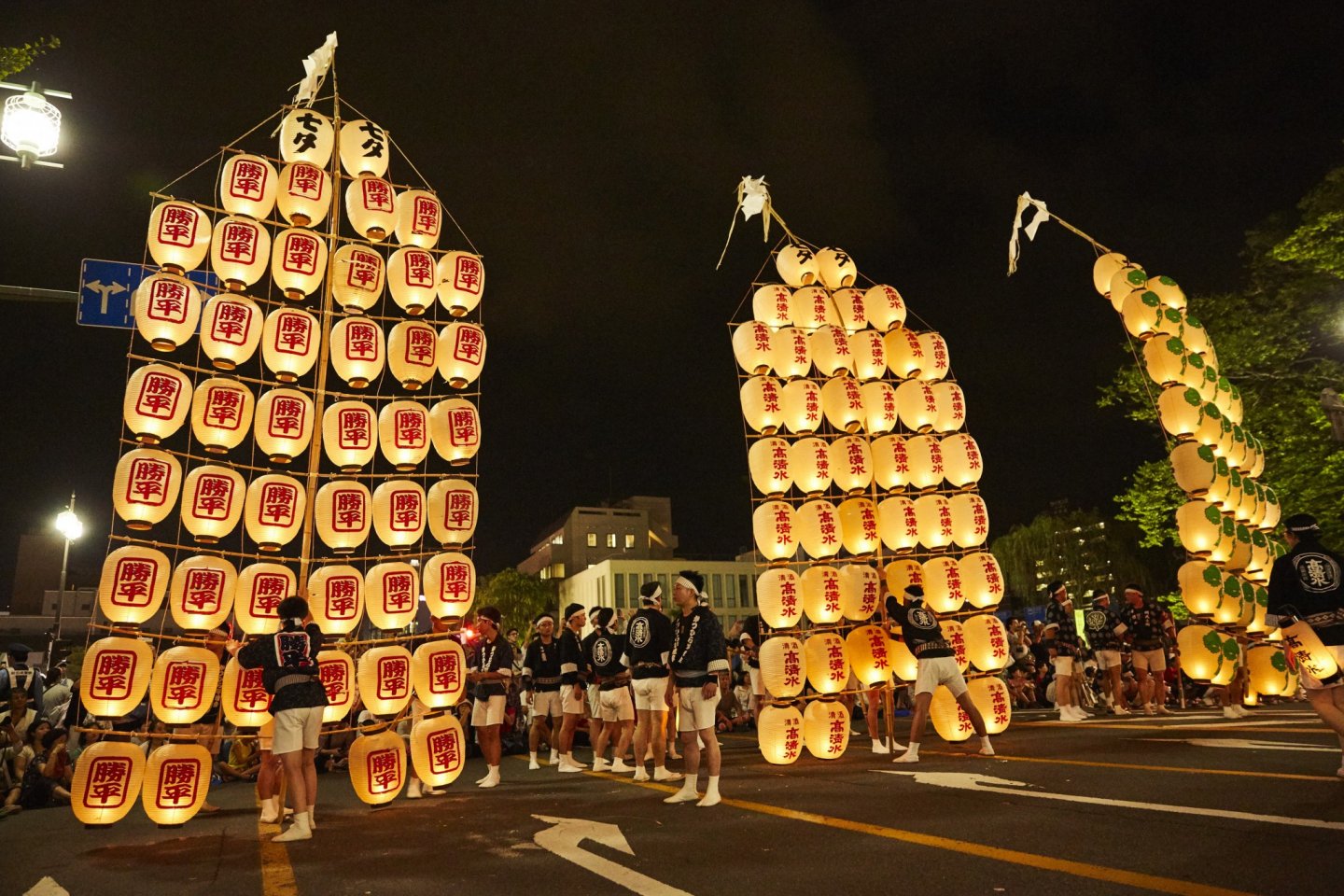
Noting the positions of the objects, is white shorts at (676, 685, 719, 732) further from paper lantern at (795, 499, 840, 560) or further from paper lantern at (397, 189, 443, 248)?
paper lantern at (397, 189, 443, 248)

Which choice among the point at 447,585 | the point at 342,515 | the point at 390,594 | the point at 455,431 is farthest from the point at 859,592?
the point at 342,515

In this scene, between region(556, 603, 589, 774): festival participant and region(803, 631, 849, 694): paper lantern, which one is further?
region(556, 603, 589, 774): festival participant

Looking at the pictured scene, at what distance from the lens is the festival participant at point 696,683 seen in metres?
7.16

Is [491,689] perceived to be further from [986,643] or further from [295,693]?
[986,643]

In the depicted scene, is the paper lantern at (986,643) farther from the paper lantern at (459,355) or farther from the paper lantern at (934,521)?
the paper lantern at (459,355)

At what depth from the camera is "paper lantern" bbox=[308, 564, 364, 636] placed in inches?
345

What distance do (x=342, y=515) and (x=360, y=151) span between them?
15.8 feet

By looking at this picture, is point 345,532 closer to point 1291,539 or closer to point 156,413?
point 156,413

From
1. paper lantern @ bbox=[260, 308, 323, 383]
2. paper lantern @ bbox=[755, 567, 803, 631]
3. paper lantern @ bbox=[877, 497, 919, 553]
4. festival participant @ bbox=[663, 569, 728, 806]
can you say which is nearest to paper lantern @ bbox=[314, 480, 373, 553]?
paper lantern @ bbox=[260, 308, 323, 383]

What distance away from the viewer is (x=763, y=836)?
545 cm

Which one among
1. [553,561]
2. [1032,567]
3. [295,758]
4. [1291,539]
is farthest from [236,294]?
[553,561]

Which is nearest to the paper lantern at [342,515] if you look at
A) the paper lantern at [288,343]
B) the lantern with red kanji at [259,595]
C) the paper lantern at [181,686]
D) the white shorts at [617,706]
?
the lantern with red kanji at [259,595]

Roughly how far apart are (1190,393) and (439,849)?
1336 centimetres

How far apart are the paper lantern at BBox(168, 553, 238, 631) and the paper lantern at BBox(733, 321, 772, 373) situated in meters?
7.17
